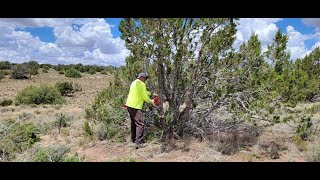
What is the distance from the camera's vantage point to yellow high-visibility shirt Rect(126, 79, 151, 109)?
714 centimetres

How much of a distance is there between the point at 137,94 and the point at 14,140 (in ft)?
10.3

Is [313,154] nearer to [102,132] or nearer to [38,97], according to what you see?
[102,132]

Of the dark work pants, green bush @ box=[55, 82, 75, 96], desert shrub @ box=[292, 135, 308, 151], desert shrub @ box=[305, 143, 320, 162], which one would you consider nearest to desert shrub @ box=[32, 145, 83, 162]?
the dark work pants

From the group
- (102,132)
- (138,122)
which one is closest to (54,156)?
(138,122)

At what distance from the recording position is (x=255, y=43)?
24.2ft

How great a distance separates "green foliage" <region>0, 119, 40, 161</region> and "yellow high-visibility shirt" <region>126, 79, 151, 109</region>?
2.60 m

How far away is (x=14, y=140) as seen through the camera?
8.14m

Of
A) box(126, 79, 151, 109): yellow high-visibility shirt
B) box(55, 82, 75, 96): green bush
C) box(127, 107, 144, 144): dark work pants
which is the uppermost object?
box(55, 82, 75, 96): green bush

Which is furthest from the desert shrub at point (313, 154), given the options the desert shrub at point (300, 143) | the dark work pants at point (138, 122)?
the dark work pants at point (138, 122)

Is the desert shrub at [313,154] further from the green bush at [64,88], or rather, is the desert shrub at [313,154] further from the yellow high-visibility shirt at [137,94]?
the green bush at [64,88]

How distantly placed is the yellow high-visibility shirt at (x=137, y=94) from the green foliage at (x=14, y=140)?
2604 mm

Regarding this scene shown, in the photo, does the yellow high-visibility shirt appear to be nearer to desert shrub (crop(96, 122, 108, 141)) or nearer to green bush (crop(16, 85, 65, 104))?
desert shrub (crop(96, 122, 108, 141))

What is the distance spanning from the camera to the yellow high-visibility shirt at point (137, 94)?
23.4ft
